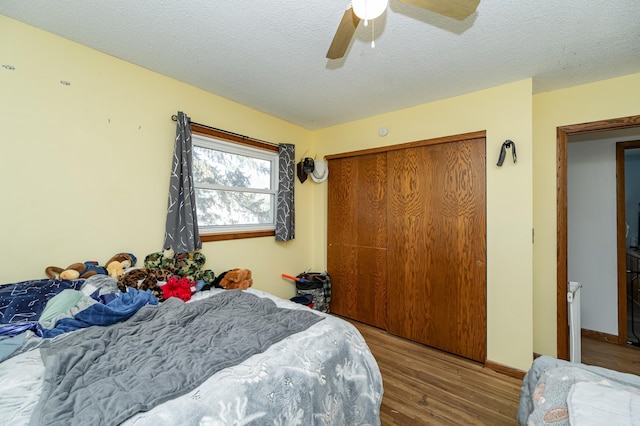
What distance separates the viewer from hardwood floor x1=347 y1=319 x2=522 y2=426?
1664 mm

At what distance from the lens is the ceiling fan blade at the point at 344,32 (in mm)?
1162

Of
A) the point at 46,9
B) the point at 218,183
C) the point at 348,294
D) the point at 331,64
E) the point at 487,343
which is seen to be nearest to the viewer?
the point at 46,9

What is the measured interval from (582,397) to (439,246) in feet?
5.77

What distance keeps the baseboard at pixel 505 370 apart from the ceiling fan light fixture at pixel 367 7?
284 centimetres

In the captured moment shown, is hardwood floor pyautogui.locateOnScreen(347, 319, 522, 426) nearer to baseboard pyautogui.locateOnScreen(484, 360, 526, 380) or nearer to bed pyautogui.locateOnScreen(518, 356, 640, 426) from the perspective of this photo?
baseboard pyautogui.locateOnScreen(484, 360, 526, 380)

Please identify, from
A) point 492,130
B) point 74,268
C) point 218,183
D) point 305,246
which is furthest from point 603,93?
point 74,268

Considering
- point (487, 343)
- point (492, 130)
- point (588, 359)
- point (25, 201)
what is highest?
point (492, 130)

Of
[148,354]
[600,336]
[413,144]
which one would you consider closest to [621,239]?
[600,336]

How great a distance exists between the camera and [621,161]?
2.68m

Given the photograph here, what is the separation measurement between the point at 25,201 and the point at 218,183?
135cm

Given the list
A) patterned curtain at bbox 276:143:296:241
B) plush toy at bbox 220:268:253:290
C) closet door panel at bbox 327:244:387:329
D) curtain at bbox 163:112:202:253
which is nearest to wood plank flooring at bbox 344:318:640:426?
closet door panel at bbox 327:244:387:329

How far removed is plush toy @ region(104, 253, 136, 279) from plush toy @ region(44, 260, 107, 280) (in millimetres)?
50

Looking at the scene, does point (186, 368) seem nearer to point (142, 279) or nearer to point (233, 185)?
point (142, 279)

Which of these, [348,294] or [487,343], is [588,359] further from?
[348,294]
